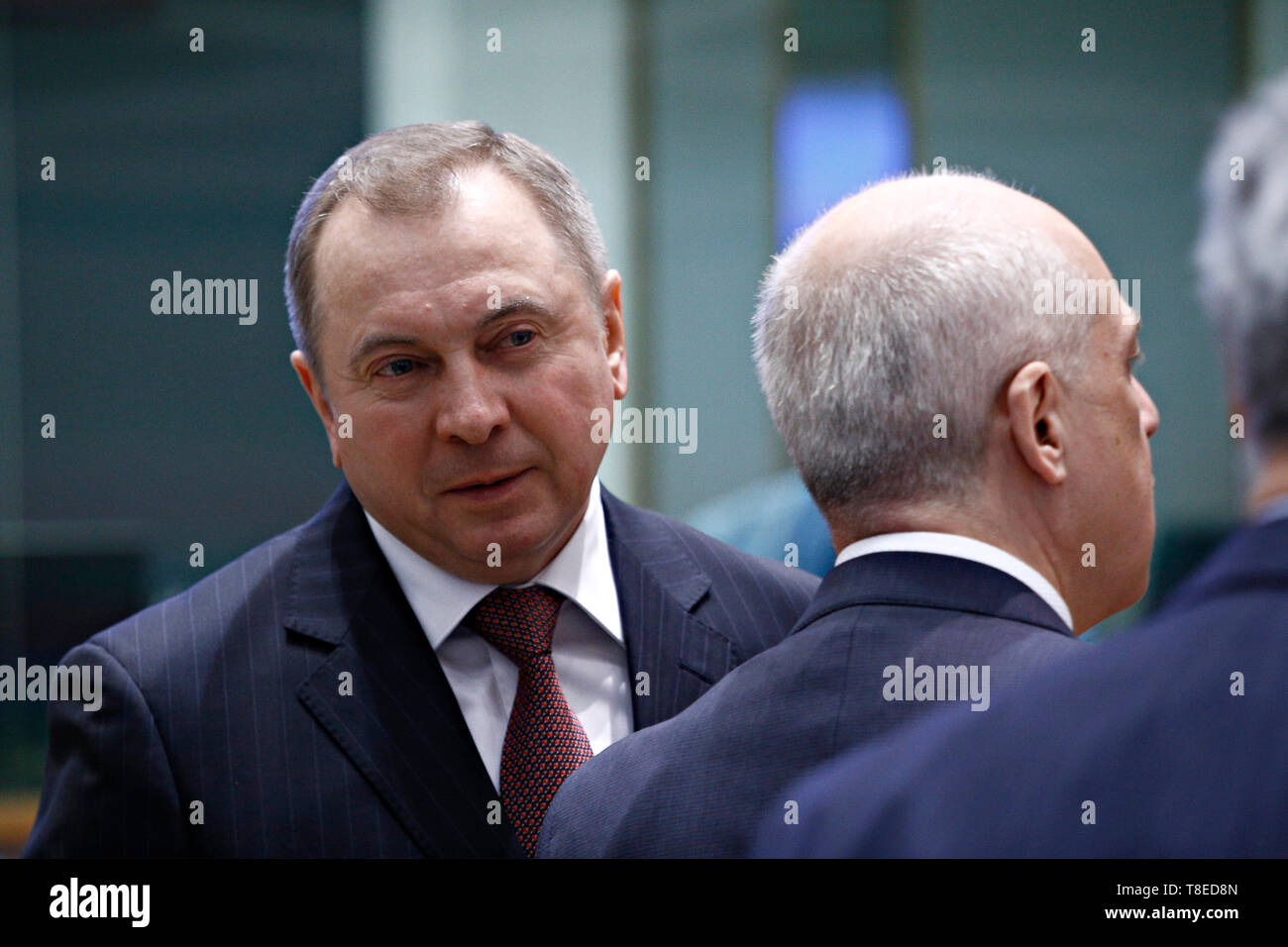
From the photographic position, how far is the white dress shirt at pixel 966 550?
127 centimetres

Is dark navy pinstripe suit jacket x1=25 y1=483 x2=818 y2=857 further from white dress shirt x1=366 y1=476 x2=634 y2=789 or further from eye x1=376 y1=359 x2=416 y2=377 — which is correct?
eye x1=376 y1=359 x2=416 y2=377

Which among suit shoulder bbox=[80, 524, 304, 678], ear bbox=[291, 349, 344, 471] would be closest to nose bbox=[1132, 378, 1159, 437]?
ear bbox=[291, 349, 344, 471]

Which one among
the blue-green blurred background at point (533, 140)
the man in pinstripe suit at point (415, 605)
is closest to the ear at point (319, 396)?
the man in pinstripe suit at point (415, 605)

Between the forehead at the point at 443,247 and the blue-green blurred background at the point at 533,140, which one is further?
the blue-green blurred background at the point at 533,140

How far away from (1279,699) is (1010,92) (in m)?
4.57

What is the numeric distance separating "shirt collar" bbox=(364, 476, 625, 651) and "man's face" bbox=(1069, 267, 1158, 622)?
2.13 feet

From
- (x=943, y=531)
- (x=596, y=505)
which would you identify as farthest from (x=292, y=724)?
(x=943, y=531)

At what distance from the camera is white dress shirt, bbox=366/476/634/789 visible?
1661mm

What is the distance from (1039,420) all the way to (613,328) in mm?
694

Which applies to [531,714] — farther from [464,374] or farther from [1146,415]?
[1146,415]

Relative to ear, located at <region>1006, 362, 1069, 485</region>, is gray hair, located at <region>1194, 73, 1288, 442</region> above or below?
above

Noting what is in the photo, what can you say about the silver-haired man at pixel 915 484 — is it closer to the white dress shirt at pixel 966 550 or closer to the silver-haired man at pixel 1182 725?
the white dress shirt at pixel 966 550
